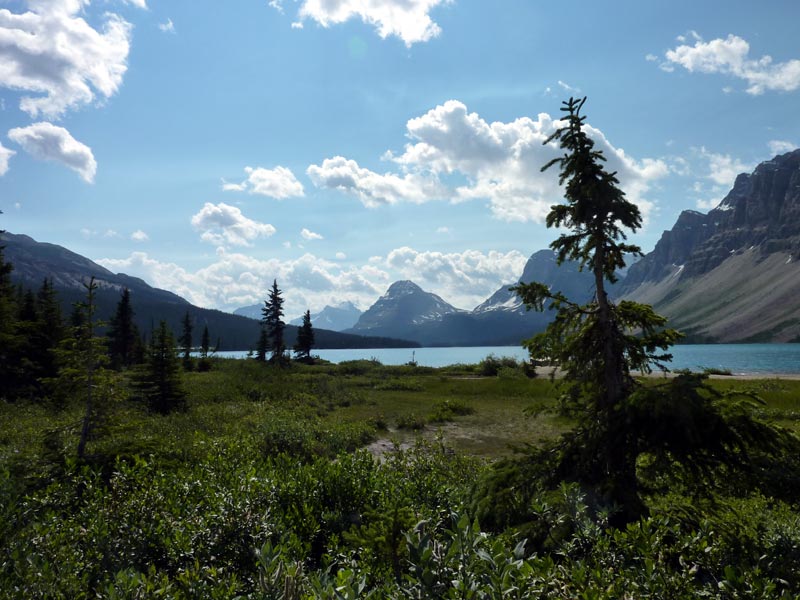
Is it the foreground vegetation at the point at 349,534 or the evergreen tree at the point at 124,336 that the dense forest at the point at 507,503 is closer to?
the foreground vegetation at the point at 349,534

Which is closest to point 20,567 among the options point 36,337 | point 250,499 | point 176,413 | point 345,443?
point 250,499

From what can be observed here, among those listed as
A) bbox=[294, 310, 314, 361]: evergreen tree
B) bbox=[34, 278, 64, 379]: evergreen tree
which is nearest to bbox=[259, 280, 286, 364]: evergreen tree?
bbox=[294, 310, 314, 361]: evergreen tree

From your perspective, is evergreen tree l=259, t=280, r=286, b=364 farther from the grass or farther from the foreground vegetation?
the foreground vegetation

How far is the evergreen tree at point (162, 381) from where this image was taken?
24969mm

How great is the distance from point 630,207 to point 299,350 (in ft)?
215

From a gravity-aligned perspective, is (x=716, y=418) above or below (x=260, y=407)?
above

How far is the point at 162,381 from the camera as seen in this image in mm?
25094

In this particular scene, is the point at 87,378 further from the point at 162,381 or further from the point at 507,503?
the point at 162,381

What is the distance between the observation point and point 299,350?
68.6 metres

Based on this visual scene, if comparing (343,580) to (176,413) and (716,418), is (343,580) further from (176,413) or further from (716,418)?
(176,413)

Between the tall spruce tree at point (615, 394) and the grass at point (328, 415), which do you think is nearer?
the tall spruce tree at point (615, 394)

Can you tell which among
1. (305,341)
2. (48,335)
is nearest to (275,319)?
(305,341)

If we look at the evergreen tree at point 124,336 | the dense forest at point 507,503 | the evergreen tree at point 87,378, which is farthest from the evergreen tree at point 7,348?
the evergreen tree at point 124,336

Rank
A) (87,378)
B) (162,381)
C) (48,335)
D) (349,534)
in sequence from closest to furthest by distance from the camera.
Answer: (349,534), (87,378), (162,381), (48,335)
